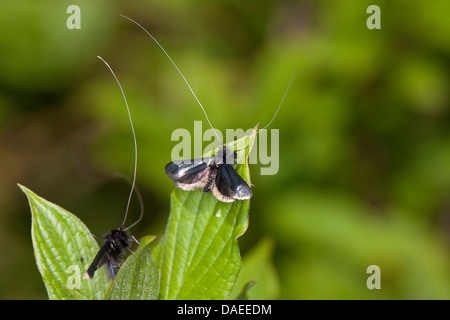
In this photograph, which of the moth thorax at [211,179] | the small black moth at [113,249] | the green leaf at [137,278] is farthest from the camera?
the moth thorax at [211,179]

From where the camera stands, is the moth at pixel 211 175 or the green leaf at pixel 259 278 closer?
the moth at pixel 211 175

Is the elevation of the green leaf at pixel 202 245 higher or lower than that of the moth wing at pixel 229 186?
lower

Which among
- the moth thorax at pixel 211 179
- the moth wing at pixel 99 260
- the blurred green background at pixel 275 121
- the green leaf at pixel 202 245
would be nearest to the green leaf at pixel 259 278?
the green leaf at pixel 202 245

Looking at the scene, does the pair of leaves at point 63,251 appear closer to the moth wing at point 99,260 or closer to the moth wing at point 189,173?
the moth wing at point 99,260

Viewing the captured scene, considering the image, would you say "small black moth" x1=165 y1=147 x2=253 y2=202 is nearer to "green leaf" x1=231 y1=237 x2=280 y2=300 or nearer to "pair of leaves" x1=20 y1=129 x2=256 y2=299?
"pair of leaves" x1=20 y1=129 x2=256 y2=299

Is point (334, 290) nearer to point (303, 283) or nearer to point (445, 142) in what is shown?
point (303, 283)

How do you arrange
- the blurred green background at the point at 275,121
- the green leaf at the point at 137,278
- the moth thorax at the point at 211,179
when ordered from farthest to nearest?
1. the blurred green background at the point at 275,121
2. the moth thorax at the point at 211,179
3. the green leaf at the point at 137,278

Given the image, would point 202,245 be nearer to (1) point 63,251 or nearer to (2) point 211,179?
(2) point 211,179

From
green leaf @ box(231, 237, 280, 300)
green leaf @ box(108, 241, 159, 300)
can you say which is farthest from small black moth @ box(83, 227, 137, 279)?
green leaf @ box(231, 237, 280, 300)
